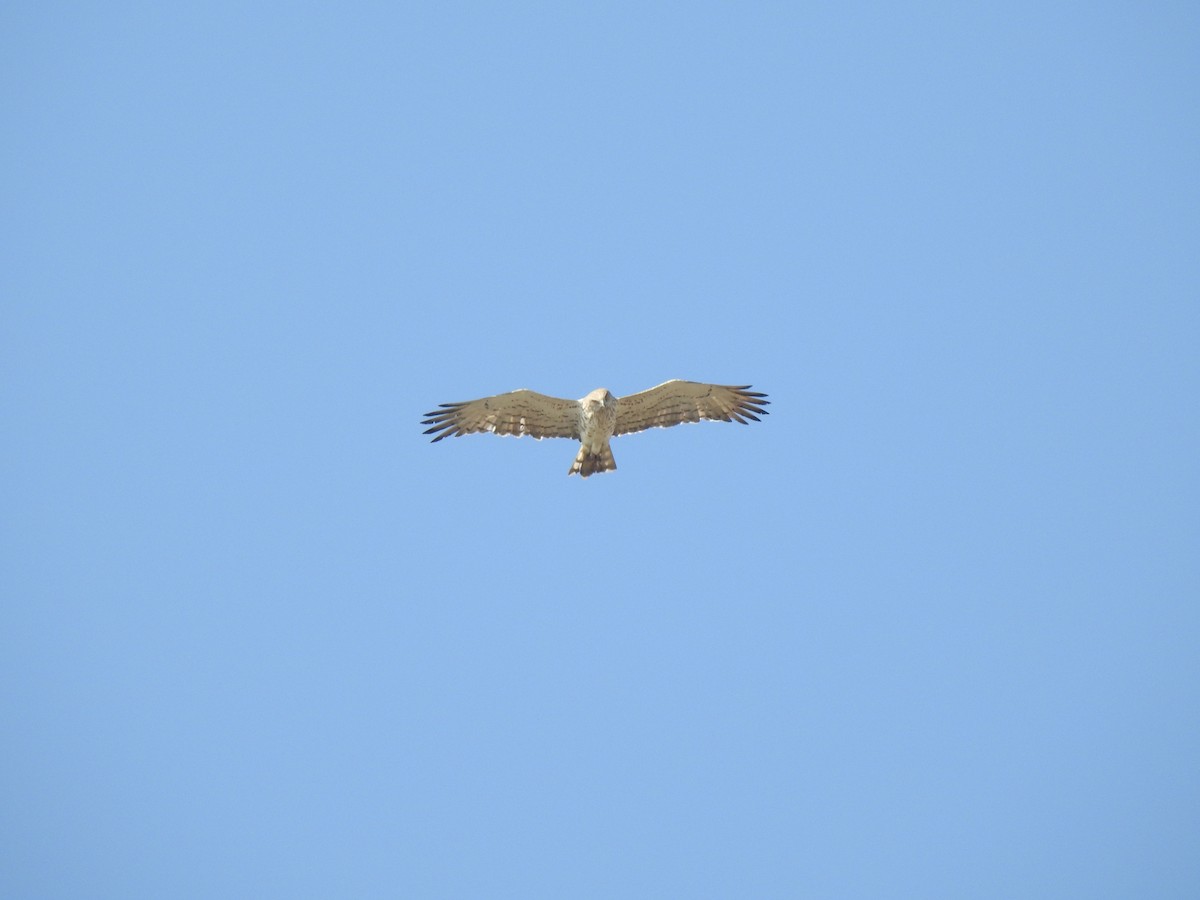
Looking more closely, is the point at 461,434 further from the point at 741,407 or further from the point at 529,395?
the point at 741,407

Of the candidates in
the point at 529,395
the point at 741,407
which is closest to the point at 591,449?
the point at 529,395

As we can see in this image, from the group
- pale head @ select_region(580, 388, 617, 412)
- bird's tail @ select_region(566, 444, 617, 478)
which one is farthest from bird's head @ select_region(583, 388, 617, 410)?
bird's tail @ select_region(566, 444, 617, 478)

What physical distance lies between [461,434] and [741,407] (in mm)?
5137

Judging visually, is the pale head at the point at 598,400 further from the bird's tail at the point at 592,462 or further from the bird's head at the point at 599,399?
the bird's tail at the point at 592,462

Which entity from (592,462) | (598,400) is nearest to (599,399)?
(598,400)

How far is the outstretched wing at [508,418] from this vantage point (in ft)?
77.0

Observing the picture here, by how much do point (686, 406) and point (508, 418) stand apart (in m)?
3.26

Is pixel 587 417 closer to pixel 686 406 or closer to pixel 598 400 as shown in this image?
pixel 598 400

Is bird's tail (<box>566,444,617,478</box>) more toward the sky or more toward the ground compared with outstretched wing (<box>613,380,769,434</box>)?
more toward the ground

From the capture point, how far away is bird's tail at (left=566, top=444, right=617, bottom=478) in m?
23.2

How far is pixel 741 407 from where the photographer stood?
947 inches

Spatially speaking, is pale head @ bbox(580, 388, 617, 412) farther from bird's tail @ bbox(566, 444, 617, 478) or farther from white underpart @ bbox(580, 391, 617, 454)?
bird's tail @ bbox(566, 444, 617, 478)

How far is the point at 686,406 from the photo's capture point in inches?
945

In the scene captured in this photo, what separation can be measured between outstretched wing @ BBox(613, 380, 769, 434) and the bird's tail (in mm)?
586
